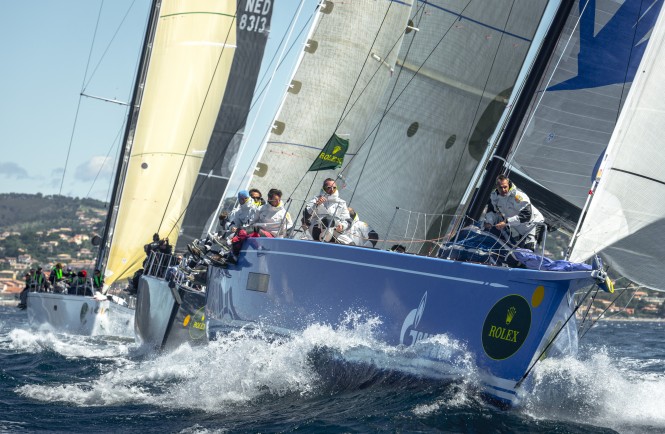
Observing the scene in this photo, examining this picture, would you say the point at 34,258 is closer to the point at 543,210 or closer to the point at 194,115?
the point at 194,115

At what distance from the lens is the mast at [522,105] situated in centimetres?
1088

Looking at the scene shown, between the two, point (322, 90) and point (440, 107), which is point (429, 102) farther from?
point (322, 90)

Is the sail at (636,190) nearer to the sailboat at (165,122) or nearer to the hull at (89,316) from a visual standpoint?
the hull at (89,316)

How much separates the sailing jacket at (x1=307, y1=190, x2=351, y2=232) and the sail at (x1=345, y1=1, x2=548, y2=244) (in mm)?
2626

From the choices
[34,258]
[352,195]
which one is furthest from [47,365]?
[34,258]

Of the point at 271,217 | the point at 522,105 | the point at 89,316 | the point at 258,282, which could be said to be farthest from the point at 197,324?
the point at 89,316

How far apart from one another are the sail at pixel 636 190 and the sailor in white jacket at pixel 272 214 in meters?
4.20

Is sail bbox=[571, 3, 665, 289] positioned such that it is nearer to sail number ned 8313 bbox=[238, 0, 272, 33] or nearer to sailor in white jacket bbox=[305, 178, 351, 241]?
sailor in white jacket bbox=[305, 178, 351, 241]

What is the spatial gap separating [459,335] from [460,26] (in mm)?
6031

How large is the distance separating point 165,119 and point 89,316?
15.6 ft

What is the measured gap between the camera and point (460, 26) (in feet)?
44.3

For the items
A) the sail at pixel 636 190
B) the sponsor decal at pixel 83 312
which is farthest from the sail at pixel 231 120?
the sail at pixel 636 190

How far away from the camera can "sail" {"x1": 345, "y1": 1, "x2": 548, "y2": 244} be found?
44.3 ft

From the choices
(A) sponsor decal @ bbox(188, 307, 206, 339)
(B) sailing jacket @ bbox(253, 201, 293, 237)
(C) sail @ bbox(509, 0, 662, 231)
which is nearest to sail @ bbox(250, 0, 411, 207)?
(A) sponsor decal @ bbox(188, 307, 206, 339)
